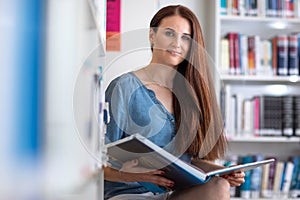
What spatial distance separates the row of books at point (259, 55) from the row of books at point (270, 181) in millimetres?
405

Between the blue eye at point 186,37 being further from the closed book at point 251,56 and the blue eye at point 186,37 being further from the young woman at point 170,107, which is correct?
the closed book at point 251,56

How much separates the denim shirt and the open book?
0.07m

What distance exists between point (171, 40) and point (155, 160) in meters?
0.26

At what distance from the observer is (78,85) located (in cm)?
99

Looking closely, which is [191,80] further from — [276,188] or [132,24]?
[276,188]

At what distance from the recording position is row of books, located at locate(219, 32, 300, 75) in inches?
93.6

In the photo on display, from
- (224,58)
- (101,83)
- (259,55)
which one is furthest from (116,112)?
(259,55)

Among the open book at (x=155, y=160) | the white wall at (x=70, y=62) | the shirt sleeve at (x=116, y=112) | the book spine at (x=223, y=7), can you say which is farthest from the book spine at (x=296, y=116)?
the shirt sleeve at (x=116, y=112)

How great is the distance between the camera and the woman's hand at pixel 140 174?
966mm

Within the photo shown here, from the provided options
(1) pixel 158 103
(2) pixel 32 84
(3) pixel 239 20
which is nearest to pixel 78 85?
(1) pixel 158 103

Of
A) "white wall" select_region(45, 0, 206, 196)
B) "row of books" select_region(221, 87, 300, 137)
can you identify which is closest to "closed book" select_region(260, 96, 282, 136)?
"row of books" select_region(221, 87, 300, 137)

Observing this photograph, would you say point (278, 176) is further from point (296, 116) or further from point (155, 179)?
point (155, 179)

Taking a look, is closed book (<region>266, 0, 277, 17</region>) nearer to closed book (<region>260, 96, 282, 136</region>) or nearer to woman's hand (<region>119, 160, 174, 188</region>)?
closed book (<region>260, 96, 282, 136</region>)

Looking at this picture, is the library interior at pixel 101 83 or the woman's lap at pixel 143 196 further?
the woman's lap at pixel 143 196
